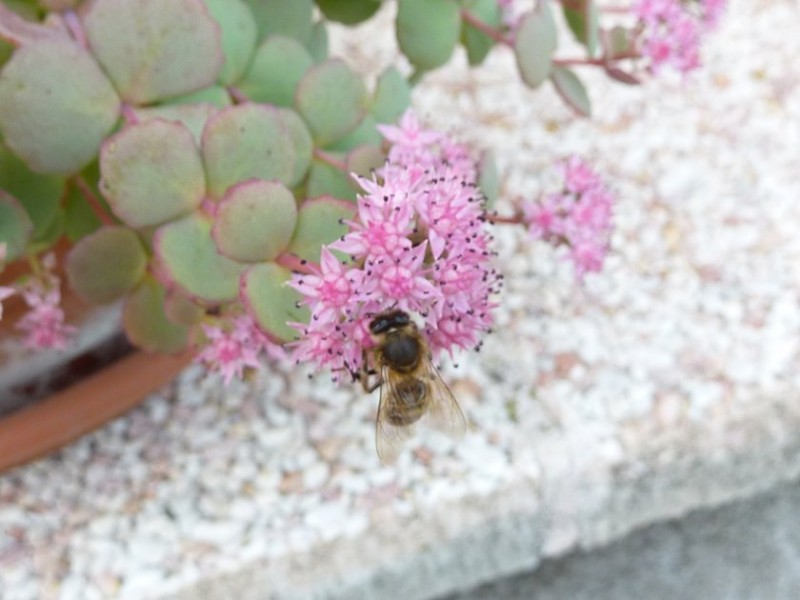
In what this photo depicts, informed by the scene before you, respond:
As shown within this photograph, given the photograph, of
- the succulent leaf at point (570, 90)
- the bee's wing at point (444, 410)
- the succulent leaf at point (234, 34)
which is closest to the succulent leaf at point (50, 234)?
the succulent leaf at point (234, 34)

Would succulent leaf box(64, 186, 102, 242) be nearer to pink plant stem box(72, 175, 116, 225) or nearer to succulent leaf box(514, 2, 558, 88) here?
pink plant stem box(72, 175, 116, 225)

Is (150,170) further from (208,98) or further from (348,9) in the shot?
(348,9)

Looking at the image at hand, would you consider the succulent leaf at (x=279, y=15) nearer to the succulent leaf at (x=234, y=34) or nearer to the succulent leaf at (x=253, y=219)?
the succulent leaf at (x=234, y=34)

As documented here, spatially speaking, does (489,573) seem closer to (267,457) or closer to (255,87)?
(267,457)

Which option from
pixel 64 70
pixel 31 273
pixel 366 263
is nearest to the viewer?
pixel 366 263

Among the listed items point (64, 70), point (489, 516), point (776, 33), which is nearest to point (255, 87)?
point (64, 70)

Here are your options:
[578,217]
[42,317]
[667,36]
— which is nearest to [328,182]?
[578,217]
